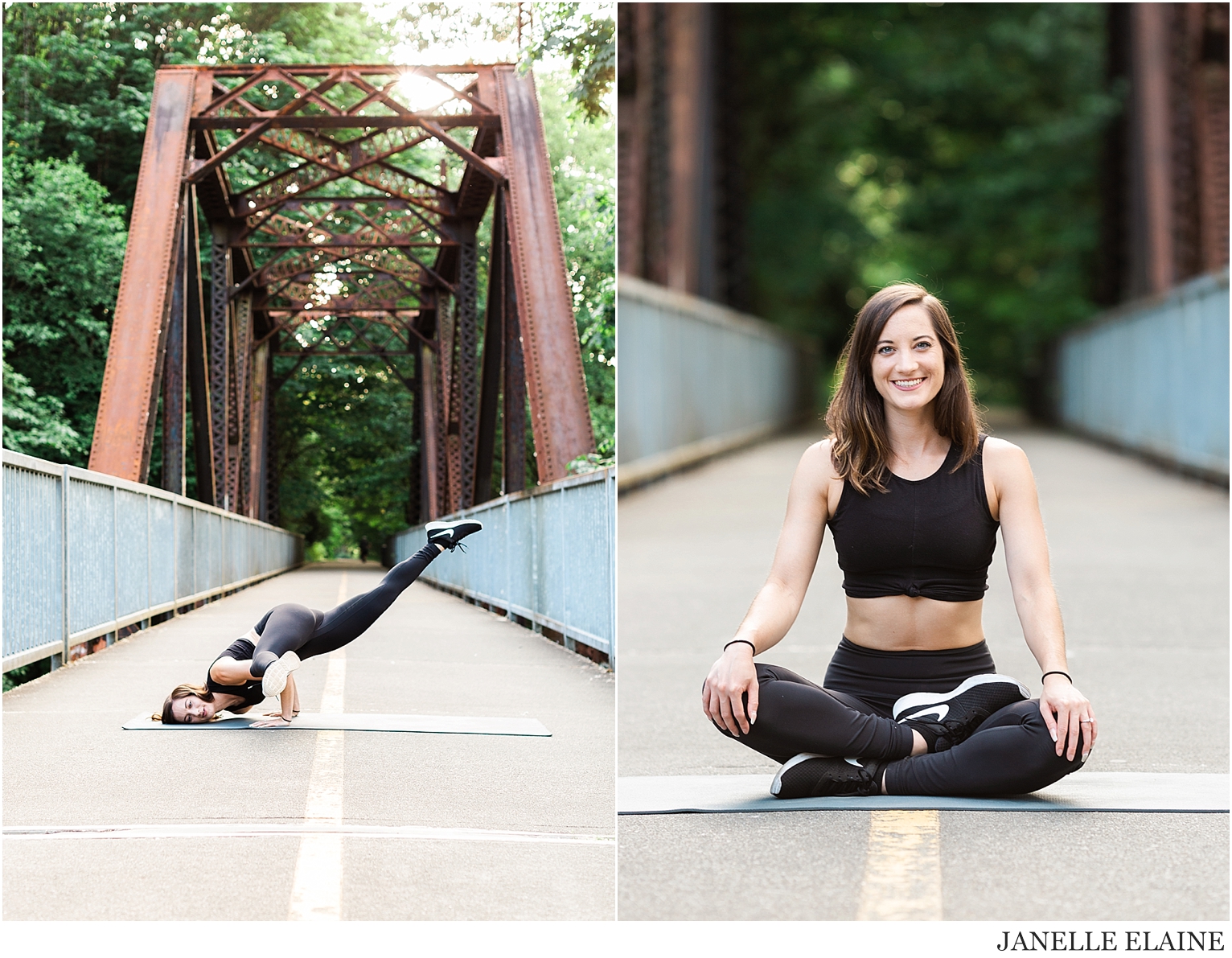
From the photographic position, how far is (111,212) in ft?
15.6

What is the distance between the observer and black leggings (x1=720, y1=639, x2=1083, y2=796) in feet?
12.9

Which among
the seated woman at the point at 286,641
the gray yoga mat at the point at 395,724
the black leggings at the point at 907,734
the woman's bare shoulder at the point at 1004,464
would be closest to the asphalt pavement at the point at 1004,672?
the black leggings at the point at 907,734

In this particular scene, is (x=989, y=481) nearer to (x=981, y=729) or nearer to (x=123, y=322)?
(x=981, y=729)

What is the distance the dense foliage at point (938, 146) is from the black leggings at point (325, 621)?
85.0 ft

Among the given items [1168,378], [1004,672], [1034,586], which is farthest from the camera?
[1168,378]

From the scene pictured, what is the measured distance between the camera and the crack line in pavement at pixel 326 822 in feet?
10.6

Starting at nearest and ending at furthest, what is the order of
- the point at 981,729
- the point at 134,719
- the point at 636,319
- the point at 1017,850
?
1. the point at 1017,850
2. the point at 981,729
3. the point at 134,719
4. the point at 636,319

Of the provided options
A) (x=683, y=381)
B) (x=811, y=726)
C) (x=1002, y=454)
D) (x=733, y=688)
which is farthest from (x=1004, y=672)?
(x=683, y=381)

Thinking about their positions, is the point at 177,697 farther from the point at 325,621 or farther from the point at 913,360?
the point at 913,360

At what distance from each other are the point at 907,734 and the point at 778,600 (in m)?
0.49

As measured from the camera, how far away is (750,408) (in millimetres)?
21312

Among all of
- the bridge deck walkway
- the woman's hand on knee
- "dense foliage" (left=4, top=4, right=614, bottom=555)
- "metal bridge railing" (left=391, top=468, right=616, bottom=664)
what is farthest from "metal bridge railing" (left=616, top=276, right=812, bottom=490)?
the woman's hand on knee
